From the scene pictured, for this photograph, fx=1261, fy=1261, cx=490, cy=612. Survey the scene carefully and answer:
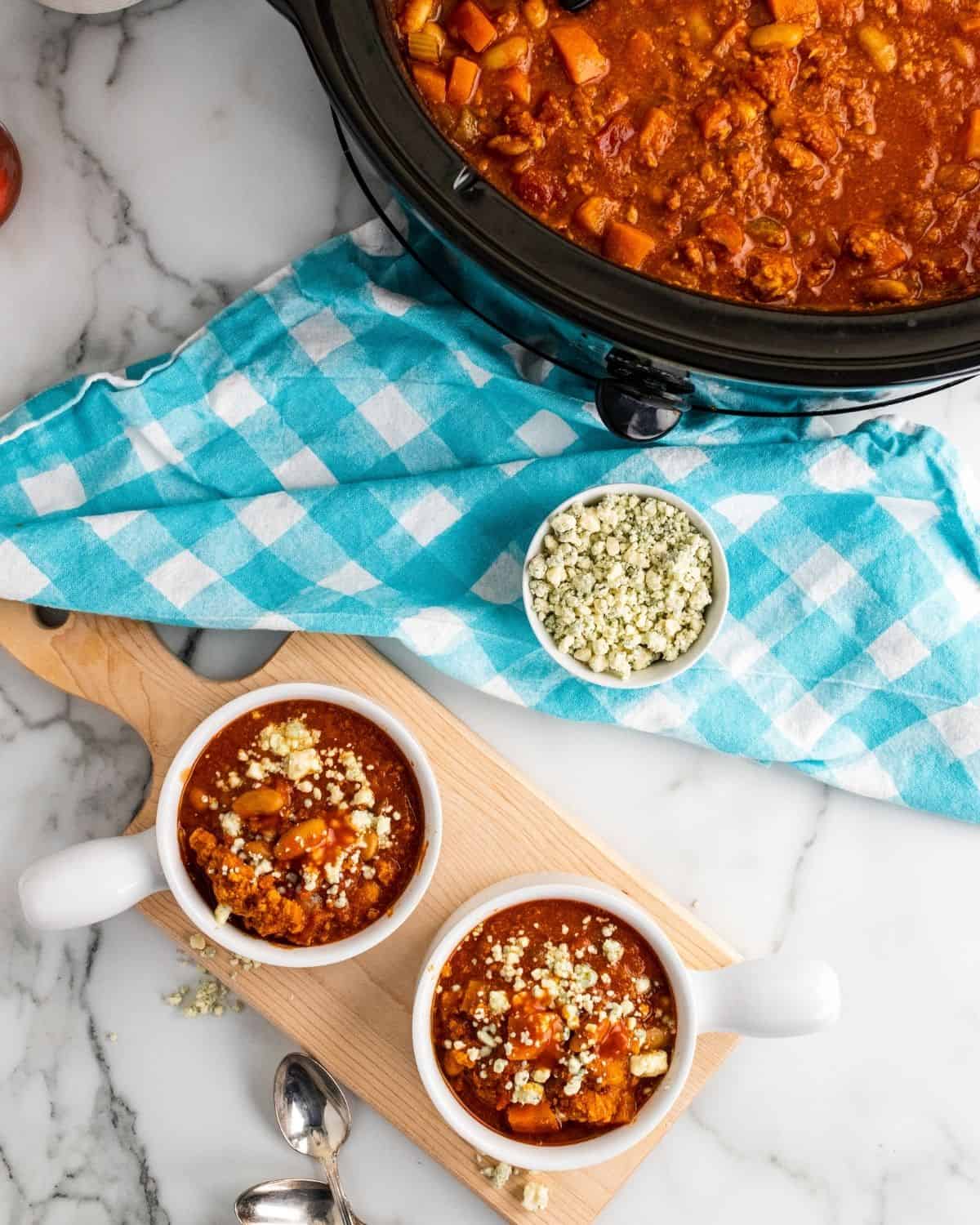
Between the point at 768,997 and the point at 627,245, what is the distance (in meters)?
1.07

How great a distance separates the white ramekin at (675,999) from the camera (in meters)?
1.81

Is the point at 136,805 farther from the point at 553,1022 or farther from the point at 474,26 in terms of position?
the point at 474,26

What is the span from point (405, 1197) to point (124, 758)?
87 cm

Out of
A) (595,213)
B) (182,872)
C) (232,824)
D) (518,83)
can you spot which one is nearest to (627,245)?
(595,213)

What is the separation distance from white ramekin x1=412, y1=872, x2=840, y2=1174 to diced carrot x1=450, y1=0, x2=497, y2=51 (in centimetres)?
120

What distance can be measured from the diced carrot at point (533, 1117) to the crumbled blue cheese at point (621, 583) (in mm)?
656

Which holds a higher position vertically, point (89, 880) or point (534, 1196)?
point (89, 880)

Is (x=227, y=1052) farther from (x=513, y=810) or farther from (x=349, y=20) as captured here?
(x=349, y=20)

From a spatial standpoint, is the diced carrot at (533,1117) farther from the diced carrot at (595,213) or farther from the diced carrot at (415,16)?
the diced carrot at (415,16)

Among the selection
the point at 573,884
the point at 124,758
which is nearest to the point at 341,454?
the point at 124,758

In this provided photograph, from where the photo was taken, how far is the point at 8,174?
2.09m

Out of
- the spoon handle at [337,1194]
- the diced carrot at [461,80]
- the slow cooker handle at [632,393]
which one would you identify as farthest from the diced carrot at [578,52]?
the spoon handle at [337,1194]

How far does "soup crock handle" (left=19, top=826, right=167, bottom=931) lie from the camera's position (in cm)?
182

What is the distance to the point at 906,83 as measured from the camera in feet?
5.68
